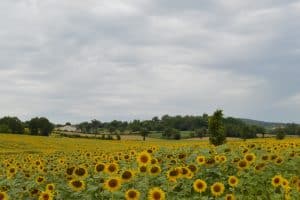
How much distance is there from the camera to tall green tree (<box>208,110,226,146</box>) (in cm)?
3706

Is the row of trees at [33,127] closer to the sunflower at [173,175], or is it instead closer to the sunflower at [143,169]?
Result: the sunflower at [143,169]

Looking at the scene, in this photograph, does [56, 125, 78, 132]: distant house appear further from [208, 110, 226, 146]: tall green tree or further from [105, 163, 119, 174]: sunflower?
[105, 163, 119, 174]: sunflower

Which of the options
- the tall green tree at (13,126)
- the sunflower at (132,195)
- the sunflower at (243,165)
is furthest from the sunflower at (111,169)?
the tall green tree at (13,126)

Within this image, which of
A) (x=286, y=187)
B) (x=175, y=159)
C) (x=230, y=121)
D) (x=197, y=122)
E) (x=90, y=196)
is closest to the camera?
(x=286, y=187)

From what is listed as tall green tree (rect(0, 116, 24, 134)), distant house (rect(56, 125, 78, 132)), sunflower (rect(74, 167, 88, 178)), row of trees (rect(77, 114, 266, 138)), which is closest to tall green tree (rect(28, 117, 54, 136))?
tall green tree (rect(0, 116, 24, 134))

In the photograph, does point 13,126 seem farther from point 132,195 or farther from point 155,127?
point 132,195

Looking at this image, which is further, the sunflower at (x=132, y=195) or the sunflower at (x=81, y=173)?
the sunflower at (x=81, y=173)

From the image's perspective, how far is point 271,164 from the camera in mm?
11000

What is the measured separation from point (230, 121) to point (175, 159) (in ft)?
337

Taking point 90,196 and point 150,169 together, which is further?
point 150,169

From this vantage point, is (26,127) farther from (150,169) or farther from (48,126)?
(150,169)

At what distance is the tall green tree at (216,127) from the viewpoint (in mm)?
37062

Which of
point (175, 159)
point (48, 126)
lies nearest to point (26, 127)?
point (48, 126)

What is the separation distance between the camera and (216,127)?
37500 mm
